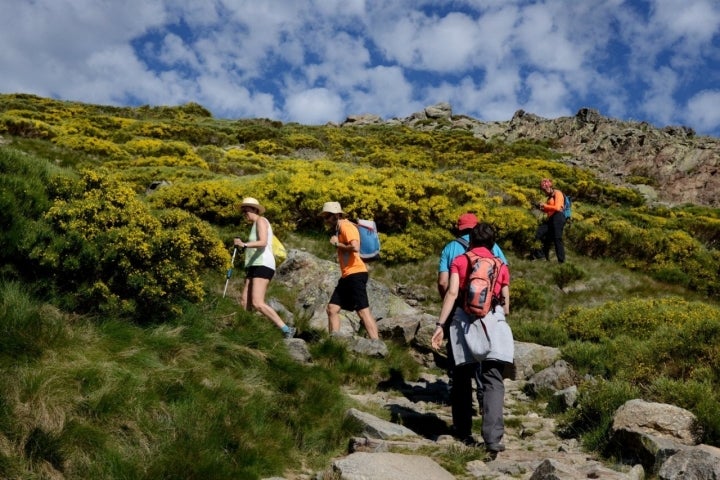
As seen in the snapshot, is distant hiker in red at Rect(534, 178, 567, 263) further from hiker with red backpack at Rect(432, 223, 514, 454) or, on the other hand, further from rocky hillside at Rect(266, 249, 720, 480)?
hiker with red backpack at Rect(432, 223, 514, 454)

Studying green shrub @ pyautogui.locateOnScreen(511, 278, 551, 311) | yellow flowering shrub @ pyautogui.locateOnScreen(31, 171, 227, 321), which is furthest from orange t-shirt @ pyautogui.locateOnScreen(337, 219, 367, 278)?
green shrub @ pyautogui.locateOnScreen(511, 278, 551, 311)

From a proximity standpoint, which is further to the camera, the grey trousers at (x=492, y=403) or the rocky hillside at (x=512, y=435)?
the grey trousers at (x=492, y=403)

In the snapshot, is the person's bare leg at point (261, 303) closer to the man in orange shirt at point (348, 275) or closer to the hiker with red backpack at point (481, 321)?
the man in orange shirt at point (348, 275)

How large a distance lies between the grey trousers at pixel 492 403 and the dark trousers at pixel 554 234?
879 cm

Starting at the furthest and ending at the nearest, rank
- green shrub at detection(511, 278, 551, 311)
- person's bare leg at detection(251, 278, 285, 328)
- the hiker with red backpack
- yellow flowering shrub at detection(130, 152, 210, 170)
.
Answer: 1. yellow flowering shrub at detection(130, 152, 210, 170)
2. green shrub at detection(511, 278, 551, 311)
3. person's bare leg at detection(251, 278, 285, 328)
4. the hiker with red backpack

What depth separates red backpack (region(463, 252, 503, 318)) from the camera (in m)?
4.41

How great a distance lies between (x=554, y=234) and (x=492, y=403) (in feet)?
30.3

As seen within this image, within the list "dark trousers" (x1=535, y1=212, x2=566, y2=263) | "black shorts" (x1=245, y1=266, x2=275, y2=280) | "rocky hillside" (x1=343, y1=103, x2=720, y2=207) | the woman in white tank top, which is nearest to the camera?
the woman in white tank top

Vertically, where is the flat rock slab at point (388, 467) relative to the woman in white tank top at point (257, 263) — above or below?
below

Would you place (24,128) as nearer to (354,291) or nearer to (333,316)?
(333,316)

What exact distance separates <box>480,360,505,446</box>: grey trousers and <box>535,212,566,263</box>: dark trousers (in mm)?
8785

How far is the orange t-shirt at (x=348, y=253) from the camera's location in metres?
7.09

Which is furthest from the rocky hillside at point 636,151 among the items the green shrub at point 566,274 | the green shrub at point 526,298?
the green shrub at point 526,298

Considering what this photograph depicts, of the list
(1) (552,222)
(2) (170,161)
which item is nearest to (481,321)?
(1) (552,222)
